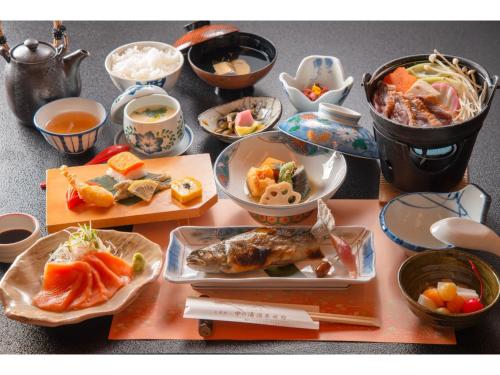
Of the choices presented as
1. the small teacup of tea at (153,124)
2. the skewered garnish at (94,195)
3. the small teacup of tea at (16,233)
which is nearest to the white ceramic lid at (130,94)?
the small teacup of tea at (153,124)

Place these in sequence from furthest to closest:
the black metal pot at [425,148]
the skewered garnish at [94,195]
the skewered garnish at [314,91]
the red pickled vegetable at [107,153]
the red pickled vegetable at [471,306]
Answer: the skewered garnish at [314,91]
the red pickled vegetable at [107,153]
the skewered garnish at [94,195]
the black metal pot at [425,148]
the red pickled vegetable at [471,306]

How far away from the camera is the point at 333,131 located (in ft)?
6.58

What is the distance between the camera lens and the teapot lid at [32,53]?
2.27 meters

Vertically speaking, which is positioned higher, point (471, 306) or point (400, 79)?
point (400, 79)

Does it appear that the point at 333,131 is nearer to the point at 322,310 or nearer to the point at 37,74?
the point at 322,310

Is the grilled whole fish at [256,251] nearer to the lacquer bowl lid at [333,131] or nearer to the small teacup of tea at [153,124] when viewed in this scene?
the lacquer bowl lid at [333,131]

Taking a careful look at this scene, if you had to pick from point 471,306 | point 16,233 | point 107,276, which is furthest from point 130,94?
point 471,306

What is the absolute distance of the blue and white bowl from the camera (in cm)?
220

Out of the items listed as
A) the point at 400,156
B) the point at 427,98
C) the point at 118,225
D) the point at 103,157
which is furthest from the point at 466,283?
the point at 103,157

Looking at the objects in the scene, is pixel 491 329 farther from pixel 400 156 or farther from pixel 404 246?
pixel 400 156

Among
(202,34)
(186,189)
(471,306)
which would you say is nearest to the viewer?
(471,306)

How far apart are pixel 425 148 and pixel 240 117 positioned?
0.61 m

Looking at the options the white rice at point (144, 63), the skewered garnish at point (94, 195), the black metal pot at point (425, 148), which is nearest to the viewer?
the black metal pot at point (425, 148)

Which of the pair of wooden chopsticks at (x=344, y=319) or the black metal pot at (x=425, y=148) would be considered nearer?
the pair of wooden chopsticks at (x=344, y=319)
